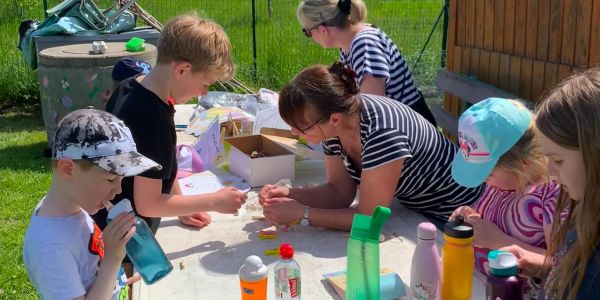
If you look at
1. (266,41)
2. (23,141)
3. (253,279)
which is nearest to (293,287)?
(253,279)

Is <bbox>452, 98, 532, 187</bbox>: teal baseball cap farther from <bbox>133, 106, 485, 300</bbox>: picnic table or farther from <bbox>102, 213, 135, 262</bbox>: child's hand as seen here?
<bbox>102, 213, 135, 262</bbox>: child's hand

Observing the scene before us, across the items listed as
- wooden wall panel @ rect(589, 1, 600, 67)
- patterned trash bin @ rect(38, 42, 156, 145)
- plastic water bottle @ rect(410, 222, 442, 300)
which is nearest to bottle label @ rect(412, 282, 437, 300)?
plastic water bottle @ rect(410, 222, 442, 300)

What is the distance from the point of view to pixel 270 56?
A: 8359mm

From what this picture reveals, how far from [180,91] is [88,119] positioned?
2.26ft

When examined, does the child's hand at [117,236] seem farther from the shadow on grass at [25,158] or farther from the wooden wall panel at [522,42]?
the shadow on grass at [25,158]

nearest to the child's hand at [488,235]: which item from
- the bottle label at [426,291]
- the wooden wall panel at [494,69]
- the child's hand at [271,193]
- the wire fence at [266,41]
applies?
the bottle label at [426,291]

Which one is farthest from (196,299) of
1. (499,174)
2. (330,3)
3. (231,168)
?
(330,3)

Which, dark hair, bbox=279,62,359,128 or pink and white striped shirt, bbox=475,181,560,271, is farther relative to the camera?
dark hair, bbox=279,62,359,128

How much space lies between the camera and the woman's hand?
247cm

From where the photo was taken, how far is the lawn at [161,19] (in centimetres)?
491

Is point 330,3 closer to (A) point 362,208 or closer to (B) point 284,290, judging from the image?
(A) point 362,208

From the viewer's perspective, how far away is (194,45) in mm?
2344

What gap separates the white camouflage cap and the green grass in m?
2.26

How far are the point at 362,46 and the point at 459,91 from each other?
3.55ft
